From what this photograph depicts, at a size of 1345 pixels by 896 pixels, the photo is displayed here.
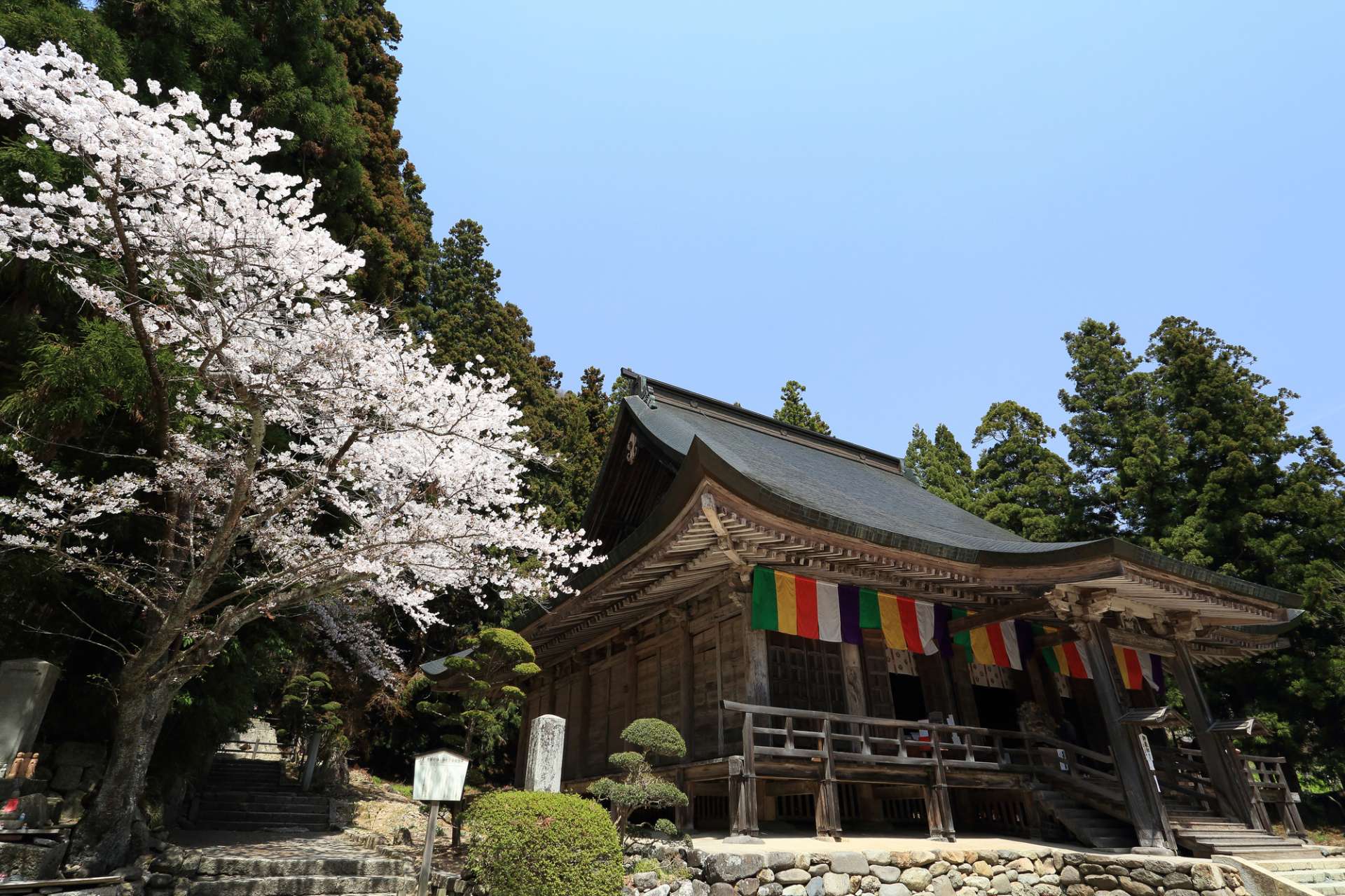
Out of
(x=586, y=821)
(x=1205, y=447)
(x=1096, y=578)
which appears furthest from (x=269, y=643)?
(x=1205, y=447)

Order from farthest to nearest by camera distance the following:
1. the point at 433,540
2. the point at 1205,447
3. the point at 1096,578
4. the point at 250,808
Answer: the point at 1205,447 → the point at 250,808 → the point at 1096,578 → the point at 433,540

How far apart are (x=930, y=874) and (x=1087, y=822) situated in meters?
3.08

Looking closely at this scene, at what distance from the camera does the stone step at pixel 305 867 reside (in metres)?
8.27

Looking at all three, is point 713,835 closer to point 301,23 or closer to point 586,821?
point 586,821

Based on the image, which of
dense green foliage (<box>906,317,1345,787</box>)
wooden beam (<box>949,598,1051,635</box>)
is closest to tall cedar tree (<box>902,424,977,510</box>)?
dense green foliage (<box>906,317,1345,787</box>)

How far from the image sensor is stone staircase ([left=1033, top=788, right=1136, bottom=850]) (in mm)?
9188

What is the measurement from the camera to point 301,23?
12609 mm

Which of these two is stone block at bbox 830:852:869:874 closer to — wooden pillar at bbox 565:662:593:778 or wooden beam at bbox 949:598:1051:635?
wooden beam at bbox 949:598:1051:635

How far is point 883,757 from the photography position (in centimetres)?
931

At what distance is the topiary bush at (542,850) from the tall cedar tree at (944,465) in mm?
23976

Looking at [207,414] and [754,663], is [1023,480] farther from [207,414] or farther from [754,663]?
[207,414]

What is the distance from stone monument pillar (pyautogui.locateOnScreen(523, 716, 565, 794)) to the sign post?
2.30 feet

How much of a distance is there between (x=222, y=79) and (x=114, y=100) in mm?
5668

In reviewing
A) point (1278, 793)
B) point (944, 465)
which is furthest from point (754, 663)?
point (944, 465)
